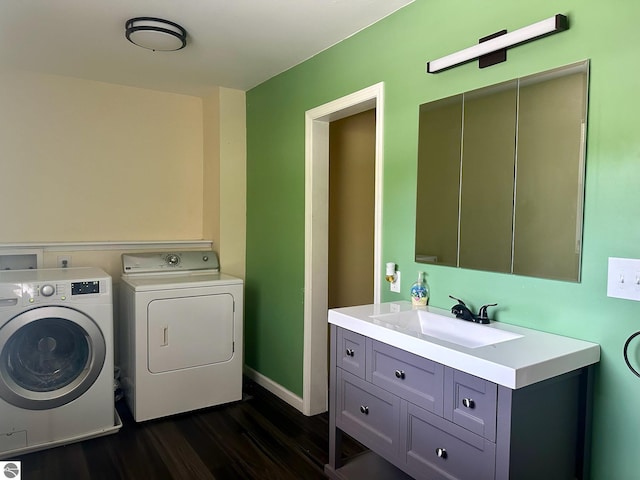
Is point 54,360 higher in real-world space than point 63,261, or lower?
lower

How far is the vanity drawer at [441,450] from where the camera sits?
137 centimetres

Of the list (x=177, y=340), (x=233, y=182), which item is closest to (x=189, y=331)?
(x=177, y=340)

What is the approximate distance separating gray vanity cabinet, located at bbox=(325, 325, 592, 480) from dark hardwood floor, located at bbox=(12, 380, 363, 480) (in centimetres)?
67

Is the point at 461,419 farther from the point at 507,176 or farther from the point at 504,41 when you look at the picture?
the point at 504,41

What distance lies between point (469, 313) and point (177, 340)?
1.86 m

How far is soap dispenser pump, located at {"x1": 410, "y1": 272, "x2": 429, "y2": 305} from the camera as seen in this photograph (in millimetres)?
2045

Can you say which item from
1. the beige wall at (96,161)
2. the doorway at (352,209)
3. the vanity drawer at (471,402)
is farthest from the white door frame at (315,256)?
the vanity drawer at (471,402)

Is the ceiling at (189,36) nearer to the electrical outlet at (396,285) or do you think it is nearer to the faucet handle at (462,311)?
the electrical outlet at (396,285)

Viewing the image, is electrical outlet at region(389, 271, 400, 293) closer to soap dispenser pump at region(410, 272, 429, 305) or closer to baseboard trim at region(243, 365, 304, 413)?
soap dispenser pump at region(410, 272, 429, 305)

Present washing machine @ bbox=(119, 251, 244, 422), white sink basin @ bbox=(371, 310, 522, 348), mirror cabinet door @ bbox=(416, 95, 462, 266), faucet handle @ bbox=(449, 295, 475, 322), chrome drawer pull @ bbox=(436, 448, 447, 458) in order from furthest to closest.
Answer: washing machine @ bbox=(119, 251, 244, 422), mirror cabinet door @ bbox=(416, 95, 462, 266), faucet handle @ bbox=(449, 295, 475, 322), white sink basin @ bbox=(371, 310, 522, 348), chrome drawer pull @ bbox=(436, 448, 447, 458)

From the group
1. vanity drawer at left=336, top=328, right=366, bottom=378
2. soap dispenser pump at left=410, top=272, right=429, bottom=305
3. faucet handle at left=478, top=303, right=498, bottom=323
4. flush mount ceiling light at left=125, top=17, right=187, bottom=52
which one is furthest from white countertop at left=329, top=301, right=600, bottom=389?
flush mount ceiling light at left=125, top=17, right=187, bottom=52

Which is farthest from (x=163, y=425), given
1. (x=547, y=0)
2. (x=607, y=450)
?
(x=547, y=0)

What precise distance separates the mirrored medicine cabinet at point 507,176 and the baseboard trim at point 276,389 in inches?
58.0

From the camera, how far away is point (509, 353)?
1369 millimetres
